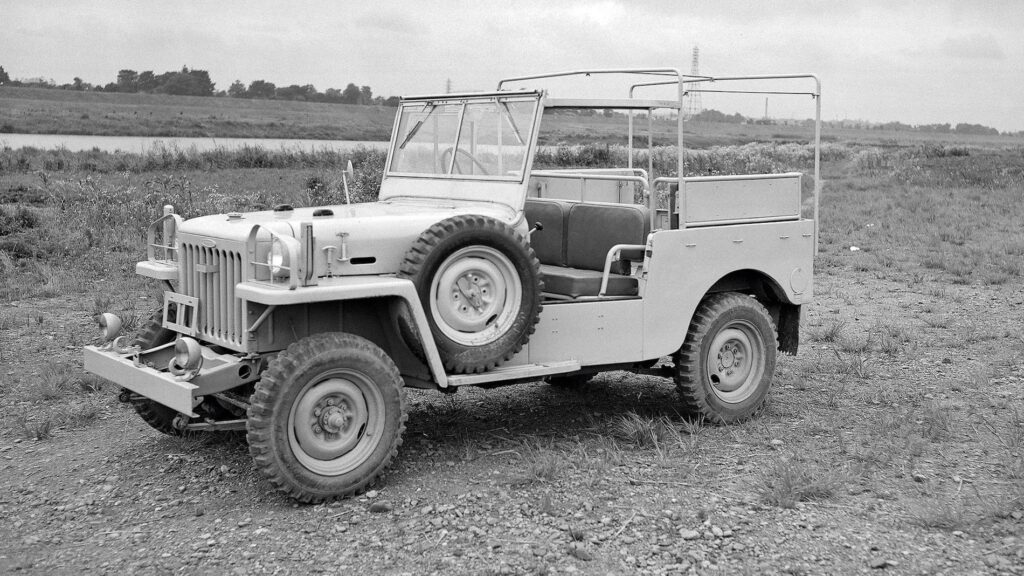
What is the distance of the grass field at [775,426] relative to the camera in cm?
473

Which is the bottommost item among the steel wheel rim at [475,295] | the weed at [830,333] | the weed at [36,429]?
the weed at [36,429]

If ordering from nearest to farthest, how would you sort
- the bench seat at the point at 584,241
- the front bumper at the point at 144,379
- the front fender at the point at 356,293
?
1. the front fender at the point at 356,293
2. the front bumper at the point at 144,379
3. the bench seat at the point at 584,241

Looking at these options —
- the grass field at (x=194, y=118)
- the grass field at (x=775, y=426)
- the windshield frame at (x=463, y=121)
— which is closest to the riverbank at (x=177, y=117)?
the grass field at (x=194, y=118)

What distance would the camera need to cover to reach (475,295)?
554cm

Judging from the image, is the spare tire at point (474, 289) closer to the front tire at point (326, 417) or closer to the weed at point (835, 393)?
the front tire at point (326, 417)

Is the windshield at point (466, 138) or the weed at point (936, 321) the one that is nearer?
the windshield at point (466, 138)

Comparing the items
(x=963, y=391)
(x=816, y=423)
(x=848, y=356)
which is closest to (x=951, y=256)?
(x=848, y=356)

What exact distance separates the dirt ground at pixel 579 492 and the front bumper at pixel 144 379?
1.76 ft

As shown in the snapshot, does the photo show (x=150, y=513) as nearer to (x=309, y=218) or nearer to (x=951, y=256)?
(x=309, y=218)

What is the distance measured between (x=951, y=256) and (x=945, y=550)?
10207mm

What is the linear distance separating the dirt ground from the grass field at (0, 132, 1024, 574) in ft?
0.07

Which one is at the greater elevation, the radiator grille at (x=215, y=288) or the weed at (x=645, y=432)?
the radiator grille at (x=215, y=288)

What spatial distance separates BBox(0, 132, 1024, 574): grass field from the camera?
4730 mm

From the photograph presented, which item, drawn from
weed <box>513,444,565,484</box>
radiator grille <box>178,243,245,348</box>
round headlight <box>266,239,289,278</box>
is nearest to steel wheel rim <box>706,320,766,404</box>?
weed <box>513,444,565,484</box>
